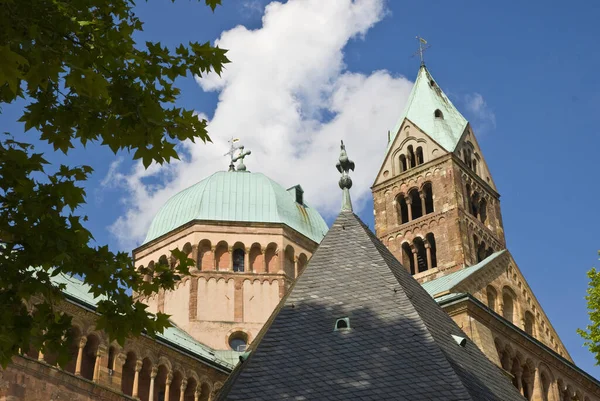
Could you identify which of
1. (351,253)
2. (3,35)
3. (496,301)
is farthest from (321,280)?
(496,301)

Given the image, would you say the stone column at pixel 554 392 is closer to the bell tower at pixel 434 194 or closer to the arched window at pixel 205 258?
the arched window at pixel 205 258

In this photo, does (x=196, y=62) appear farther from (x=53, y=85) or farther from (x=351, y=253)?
(x=351, y=253)

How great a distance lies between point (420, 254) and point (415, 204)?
381cm

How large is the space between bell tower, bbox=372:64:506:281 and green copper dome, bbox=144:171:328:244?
906 centimetres

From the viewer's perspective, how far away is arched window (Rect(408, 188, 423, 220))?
165 ft

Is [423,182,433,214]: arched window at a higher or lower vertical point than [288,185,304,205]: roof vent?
higher

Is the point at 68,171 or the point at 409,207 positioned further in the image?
the point at 409,207

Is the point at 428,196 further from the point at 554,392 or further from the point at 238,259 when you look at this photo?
the point at 554,392

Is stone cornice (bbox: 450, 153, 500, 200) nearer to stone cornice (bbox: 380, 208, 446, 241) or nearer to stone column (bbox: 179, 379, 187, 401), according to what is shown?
stone cornice (bbox: 380, 208, 446, 241)

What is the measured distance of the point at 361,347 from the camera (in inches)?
565

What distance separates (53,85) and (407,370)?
24.7 feet

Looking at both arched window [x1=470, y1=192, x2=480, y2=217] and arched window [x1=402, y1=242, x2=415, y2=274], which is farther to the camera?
arched window [x1=470, y1=192, x2=480, y2=217]

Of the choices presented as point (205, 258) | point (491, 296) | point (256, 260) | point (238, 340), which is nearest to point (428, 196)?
point (491, 296)

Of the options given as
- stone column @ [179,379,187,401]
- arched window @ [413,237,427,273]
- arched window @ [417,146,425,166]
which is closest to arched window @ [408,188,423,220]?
arched window @ [417,146,425,166]
